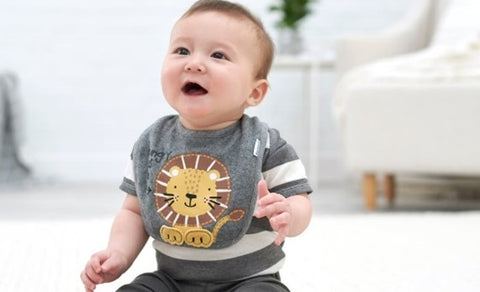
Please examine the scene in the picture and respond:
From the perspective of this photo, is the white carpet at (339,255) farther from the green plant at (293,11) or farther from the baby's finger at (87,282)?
the green plant at (293,11)

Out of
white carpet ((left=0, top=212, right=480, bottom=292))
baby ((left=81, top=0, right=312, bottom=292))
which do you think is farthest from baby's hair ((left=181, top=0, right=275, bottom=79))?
white carpet ((left=0, top=212, right=480, bottom=292))

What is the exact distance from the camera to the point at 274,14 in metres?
3.32

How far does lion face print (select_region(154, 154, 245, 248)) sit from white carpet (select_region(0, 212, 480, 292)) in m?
0.28

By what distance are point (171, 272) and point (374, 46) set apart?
77.6 inches

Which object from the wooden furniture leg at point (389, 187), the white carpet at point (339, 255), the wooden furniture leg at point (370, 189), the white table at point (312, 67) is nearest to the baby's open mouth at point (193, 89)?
the white carpet at point (339, 255)

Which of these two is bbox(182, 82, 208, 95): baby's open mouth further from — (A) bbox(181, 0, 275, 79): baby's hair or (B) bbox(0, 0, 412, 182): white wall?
(B) bbox(0, 0, 412, 182): white wall

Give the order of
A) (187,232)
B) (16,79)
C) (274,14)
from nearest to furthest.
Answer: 1. (187,232)
2. (16,79)
3. (274,14)

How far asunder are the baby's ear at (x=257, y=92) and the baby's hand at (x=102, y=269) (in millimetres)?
205

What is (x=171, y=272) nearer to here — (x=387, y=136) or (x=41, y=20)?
(x=387, y=136)

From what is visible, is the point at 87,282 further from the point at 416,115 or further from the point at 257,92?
the point at 416,115

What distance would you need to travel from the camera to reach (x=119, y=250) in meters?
0.80

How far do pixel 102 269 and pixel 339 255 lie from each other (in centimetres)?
57

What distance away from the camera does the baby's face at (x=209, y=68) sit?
0.76 metres

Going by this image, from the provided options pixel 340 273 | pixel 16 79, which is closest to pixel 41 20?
pixel 16 79
